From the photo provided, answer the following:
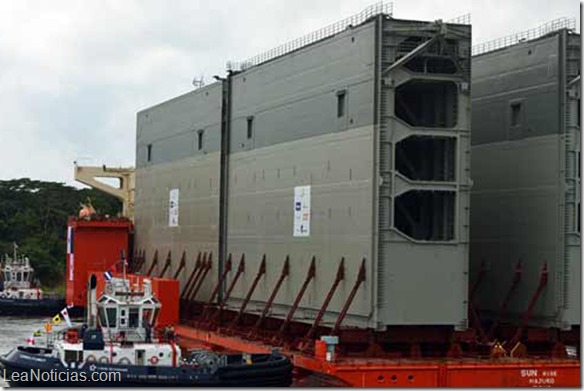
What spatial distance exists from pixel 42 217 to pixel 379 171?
254ft

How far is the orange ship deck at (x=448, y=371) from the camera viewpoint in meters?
32.9

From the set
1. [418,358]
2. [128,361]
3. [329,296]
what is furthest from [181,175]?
[418,358]

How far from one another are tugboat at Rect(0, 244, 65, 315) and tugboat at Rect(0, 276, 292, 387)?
39.6 m

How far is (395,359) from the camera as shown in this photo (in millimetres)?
34062

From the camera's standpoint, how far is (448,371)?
33.7 metres

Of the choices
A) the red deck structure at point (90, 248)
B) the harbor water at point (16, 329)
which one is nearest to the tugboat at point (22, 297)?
the harbor water at point (16, 329)

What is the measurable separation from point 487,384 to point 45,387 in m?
12.6

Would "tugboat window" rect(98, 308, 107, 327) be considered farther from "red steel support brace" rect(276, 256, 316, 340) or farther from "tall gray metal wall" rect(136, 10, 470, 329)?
"tall gray metal wall" rect(136, 10, 470, 329)

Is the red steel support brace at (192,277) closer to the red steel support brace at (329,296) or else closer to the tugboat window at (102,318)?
the red steel support brace at (329,296)

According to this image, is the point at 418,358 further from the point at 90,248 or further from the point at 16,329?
the point at 16,329

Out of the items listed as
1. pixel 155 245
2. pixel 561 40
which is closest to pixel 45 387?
pixel 561 40

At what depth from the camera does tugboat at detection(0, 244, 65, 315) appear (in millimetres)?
74688

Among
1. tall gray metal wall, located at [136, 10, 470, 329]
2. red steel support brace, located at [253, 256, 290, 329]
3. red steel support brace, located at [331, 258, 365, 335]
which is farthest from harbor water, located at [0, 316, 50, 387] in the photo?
red steel support brace, located at [331, 258, 365, 335]

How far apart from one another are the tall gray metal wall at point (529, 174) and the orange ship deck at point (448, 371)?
2036 millimetres
